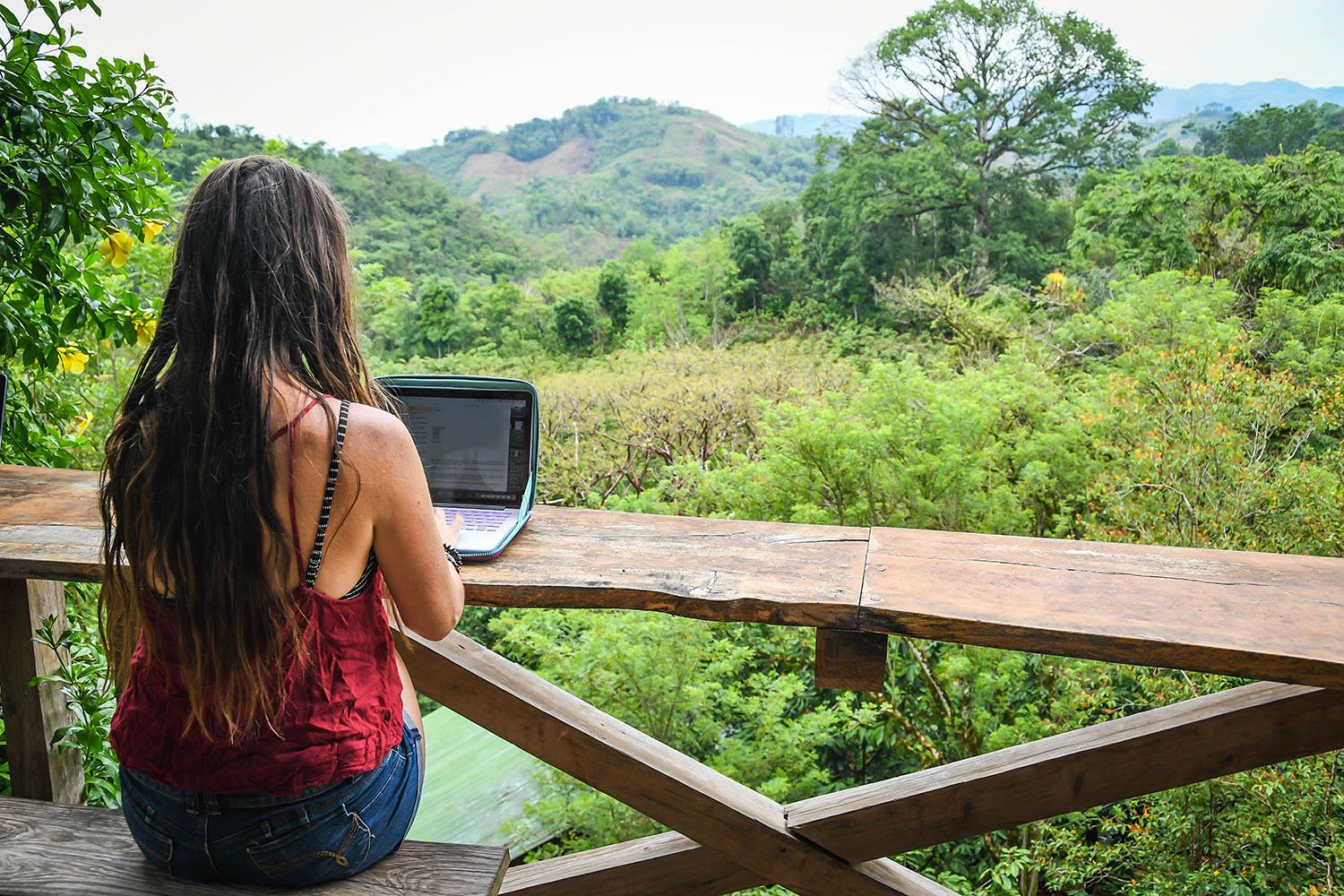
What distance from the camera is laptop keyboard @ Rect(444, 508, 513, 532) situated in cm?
112

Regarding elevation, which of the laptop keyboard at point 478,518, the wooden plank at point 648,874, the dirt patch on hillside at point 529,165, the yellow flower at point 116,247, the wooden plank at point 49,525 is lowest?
the wooden plank at point 648,874

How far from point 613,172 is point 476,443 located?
30746 millimetres

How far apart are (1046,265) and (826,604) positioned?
1287 cm

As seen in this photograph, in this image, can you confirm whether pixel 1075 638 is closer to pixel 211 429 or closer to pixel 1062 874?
pixel 211 429

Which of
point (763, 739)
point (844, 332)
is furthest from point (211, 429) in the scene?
point (844, 332)

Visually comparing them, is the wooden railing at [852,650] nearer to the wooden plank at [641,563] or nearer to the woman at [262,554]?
the wooden plank at [641,563]

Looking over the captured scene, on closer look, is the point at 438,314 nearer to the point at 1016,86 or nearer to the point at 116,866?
the point at 1016,86

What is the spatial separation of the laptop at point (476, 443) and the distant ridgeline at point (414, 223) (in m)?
15.0

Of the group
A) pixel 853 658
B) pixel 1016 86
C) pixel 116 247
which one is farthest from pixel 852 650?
pixel 1016 86

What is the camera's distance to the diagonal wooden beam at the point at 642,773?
1146 mm

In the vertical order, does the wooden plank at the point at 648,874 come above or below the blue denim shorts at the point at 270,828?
below

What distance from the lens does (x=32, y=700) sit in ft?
4.27

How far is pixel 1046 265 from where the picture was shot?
41.2 feet

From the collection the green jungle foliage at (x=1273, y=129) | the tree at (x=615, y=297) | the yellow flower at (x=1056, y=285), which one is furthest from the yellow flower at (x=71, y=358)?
the tree at (x=615, y=297)
